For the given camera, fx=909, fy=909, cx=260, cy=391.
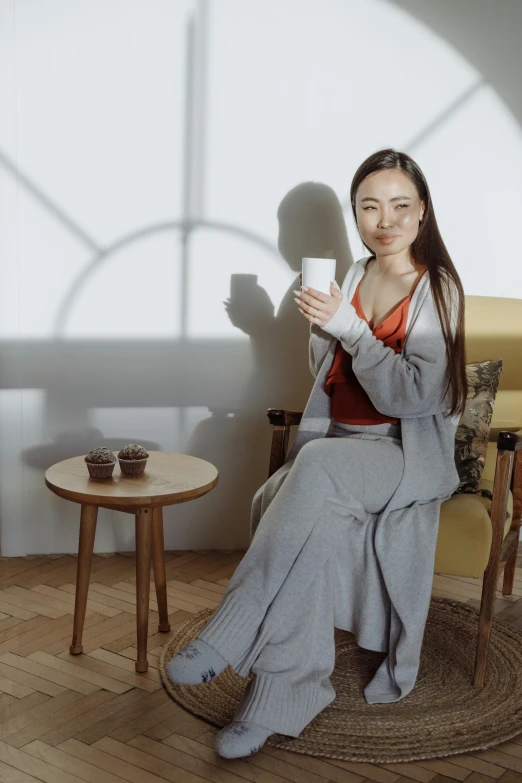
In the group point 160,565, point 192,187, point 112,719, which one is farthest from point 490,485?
point 192,187

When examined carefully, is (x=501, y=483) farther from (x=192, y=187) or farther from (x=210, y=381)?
(x=192, y=187)

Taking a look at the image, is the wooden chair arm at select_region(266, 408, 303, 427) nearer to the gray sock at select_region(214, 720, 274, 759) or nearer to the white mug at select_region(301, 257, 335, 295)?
the white mug at select_region(301, 257, 335, 295)

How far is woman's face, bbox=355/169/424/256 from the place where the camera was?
7.38 feet

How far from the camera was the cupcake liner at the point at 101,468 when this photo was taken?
88.3 inches

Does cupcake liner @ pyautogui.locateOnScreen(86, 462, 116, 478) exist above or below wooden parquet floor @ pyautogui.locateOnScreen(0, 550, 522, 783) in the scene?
above

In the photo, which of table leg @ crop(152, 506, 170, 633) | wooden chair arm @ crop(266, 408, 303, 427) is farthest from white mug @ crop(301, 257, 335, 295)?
table leg @ crop(152, 506, 170, 633)

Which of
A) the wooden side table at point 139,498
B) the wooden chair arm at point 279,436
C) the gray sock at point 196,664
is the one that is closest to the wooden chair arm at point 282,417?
the wooden chair arm at point 279,436

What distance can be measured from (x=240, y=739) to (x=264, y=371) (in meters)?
1.45

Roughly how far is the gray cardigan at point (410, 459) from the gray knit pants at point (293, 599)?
0.40 feet

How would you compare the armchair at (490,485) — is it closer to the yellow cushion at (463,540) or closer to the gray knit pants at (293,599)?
→ the yellow cushion at (463,540)

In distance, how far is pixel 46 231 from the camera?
115 inches

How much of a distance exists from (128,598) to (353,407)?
0.96 meters

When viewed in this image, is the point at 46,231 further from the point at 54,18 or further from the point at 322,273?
the point at 322,273

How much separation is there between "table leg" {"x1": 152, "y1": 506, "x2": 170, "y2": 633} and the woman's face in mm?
907
